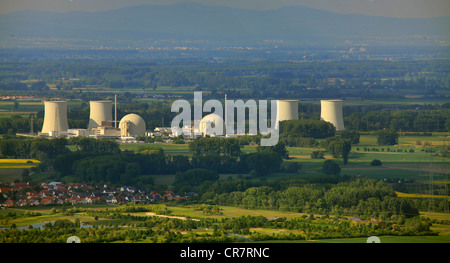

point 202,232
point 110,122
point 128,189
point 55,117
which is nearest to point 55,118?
point 55,117

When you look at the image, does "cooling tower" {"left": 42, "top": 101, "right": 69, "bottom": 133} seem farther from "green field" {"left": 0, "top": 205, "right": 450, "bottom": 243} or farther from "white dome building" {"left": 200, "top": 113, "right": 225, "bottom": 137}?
"green field" {"left": 0, "top": 205, "right": 450, "bottom": 243}

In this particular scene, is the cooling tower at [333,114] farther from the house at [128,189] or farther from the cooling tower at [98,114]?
the house at [128,189]

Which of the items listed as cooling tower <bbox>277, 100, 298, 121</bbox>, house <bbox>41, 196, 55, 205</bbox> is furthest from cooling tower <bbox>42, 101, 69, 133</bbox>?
house <bbox>41, 196, 55, 205</bbox>

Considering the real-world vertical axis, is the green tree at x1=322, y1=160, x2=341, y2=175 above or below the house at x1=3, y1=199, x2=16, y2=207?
above

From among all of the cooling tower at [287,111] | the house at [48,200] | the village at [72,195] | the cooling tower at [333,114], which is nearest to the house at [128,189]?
the village at [72,195]

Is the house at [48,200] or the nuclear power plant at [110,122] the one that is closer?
the house at [48,200]

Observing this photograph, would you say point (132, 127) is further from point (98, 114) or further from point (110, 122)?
point (98, 114)

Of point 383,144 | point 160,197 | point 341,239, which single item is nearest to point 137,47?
point 383,144
